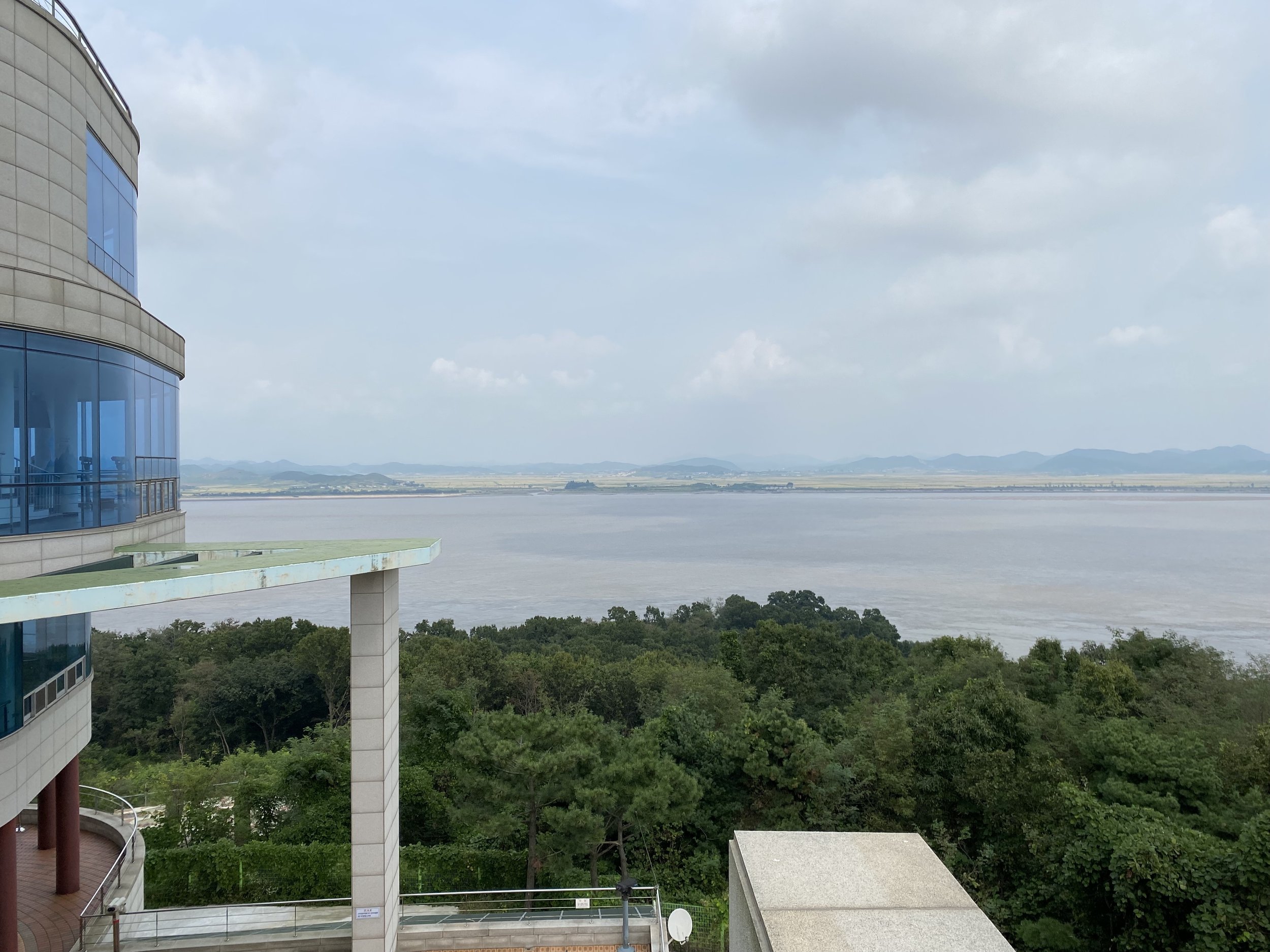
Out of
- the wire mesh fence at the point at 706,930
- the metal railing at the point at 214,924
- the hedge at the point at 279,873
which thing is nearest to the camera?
the metal railing at the point at 214,924

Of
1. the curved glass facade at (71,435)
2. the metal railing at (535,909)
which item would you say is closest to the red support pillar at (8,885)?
the curved glass facade at (71,435)

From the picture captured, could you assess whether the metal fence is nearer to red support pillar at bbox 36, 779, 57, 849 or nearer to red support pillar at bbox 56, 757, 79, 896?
red support pillar at bbox 56, 757, 79, 896

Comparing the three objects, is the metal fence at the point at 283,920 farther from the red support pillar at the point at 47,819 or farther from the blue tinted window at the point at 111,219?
the blue tinted window at the point at 111,219

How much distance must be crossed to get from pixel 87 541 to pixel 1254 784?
19647mm

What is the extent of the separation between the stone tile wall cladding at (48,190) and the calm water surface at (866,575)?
127 feet

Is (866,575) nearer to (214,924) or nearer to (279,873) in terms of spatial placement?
(279,873)

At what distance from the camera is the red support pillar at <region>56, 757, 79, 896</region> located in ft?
37.7

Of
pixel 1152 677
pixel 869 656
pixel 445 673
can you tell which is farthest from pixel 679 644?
pixel 1152 677

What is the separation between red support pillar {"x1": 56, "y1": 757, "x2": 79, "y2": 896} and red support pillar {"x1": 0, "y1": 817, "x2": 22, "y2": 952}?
2.69 metres


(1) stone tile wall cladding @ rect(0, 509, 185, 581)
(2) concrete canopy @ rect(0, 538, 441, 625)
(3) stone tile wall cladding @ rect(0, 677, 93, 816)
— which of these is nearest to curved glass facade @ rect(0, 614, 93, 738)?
(3) stone tile wall cladding @ rect(0, 677, 93, 816)

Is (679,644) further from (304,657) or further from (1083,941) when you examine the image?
(1083,941)

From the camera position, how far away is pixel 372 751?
929 cm

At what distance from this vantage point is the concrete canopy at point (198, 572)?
20.3ft

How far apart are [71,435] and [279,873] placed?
11319mm
